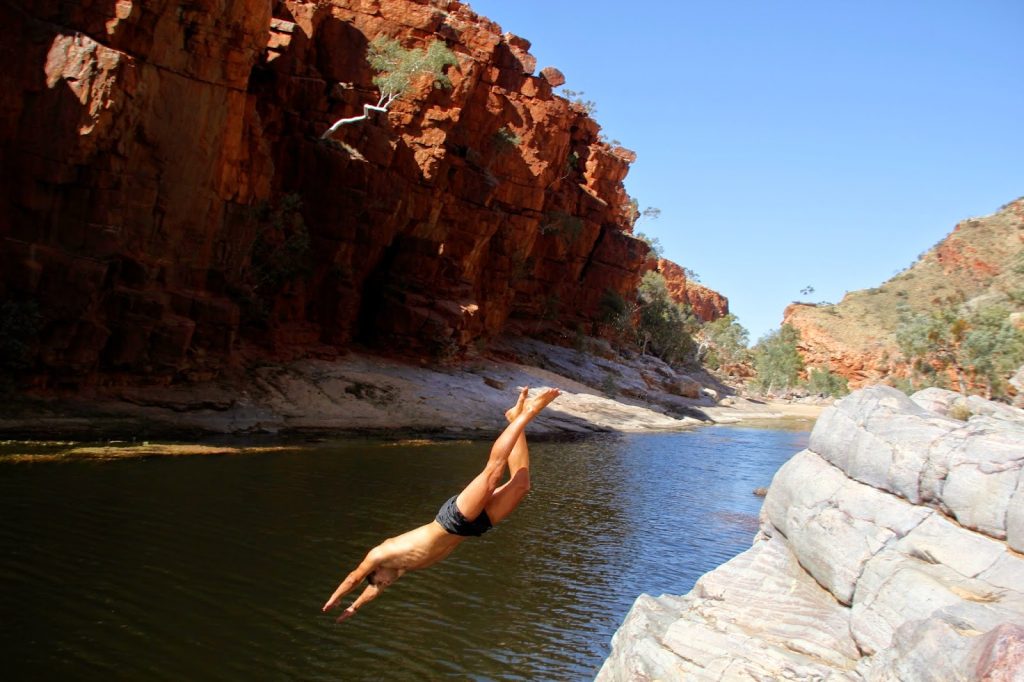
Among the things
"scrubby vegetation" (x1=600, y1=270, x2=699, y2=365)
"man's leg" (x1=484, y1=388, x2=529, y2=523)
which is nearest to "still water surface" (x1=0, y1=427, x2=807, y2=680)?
"man's leg" (x1=484, y1=388, x2=529, y2=523)

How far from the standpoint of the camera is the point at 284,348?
33688 mm

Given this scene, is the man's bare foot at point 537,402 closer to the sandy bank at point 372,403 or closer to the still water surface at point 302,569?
the still water surface at point 302,569

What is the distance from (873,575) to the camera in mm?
8625

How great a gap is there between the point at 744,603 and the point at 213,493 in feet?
41.7

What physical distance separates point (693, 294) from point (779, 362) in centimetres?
5622

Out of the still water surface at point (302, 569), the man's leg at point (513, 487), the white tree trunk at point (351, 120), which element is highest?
the white tree trunk at point (351, 120)

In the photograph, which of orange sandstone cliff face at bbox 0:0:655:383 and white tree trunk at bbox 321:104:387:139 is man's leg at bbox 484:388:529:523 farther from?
white tree trunk at bbox 321:104:387:139

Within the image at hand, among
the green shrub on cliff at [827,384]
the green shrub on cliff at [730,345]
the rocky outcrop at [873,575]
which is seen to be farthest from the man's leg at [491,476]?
the green shrub on cliff at [730,345]

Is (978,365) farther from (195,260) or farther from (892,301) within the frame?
(892,301)

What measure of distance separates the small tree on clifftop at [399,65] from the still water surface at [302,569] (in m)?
20.5

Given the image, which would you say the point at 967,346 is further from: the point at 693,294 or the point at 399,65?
the point at 693,294

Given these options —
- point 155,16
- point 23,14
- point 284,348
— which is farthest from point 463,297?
point 23,14

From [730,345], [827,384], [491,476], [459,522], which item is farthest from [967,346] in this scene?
[730,345]

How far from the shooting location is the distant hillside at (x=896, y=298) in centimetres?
9156
